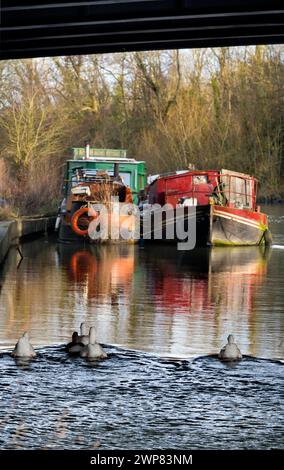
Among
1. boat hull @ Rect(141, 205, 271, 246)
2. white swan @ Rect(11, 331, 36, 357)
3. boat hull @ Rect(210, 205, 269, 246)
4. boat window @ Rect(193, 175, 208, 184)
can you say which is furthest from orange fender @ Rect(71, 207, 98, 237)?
white swan @ Rect(11, 331, 36, 357)

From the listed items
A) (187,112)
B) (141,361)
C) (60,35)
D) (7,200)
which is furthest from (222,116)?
(141,361)

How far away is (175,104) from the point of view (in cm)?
7244

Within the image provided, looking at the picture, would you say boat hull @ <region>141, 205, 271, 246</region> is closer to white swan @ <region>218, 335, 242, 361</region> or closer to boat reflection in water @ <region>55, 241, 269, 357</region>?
boat reflection in water @ <region>55, 241, 269, 357</region>

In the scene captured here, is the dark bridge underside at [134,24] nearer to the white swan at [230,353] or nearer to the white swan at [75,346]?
the white swan at [75,346]

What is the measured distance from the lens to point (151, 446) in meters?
9.62

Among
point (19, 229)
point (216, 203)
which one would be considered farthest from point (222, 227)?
point (19, 229)

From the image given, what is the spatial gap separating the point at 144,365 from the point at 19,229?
23045 mm

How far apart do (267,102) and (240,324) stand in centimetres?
5214

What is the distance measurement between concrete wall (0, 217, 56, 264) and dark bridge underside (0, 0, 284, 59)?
709cm

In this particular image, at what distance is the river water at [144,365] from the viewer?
33.3ft

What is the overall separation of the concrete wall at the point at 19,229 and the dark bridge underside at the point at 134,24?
23.3ft

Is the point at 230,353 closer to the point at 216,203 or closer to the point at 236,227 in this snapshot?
the point at 236,227

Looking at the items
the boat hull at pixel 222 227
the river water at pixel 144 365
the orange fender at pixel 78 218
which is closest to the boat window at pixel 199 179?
the boat hull at pixel 222 227
